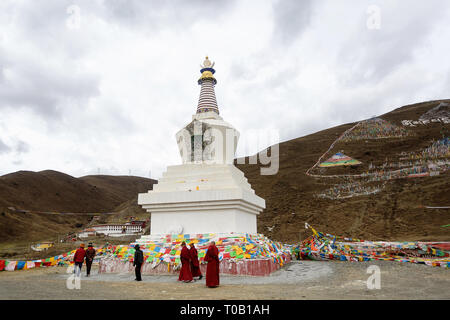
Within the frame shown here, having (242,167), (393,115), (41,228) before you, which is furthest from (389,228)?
(393,115)

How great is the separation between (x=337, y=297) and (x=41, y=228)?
127ft

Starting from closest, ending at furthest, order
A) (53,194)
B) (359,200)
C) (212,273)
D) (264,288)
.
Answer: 1. (264,288)
2. (212,273)
3. (359,200)
4. (53,194)

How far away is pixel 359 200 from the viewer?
29.9 meters

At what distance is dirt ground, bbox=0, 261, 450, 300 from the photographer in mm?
5531

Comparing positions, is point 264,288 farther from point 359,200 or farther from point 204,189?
point 359,200

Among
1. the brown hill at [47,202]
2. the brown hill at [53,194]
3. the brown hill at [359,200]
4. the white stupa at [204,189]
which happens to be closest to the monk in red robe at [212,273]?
the white stupa at [204,189]

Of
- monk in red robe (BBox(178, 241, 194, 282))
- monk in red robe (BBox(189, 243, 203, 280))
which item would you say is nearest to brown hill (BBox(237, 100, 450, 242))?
monk in red robe (BBox(189, 243, 203, 280))

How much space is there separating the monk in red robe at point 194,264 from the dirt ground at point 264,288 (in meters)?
0.48

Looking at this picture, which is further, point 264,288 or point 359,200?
point 359,200

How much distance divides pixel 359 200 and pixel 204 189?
23.4 meters

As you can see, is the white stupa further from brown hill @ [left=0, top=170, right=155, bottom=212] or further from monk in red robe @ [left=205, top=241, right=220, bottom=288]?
brown hill @ [left=0, top=170, right=155, bottom=212]

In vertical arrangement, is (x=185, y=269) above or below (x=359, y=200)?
below

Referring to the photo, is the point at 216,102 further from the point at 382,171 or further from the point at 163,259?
the point at 382,171

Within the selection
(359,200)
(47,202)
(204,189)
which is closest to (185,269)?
(204,189)
